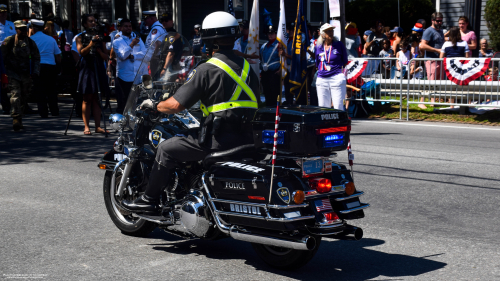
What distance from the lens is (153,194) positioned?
4898 millimetres

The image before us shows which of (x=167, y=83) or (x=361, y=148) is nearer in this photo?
(x=167, y=83)

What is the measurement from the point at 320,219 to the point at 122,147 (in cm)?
204

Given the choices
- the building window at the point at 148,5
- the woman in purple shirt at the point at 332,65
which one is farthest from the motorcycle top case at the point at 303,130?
the building window at the point at 148,5

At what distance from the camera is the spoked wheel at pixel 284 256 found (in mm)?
4320

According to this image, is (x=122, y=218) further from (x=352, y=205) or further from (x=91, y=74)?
(x=91, y=74)

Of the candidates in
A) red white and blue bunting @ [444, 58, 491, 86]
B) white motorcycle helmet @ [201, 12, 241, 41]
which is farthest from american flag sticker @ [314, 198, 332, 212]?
red white and blue bunting @ [444, 58, 491, 86]

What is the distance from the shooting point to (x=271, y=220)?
4.15 metres

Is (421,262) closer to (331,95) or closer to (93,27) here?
(331,95)

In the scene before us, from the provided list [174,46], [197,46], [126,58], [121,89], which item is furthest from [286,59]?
[174,46]

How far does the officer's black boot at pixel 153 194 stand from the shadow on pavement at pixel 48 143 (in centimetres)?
431

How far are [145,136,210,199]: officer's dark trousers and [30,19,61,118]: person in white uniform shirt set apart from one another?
10.0m

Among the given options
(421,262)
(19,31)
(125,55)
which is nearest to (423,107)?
(125,55)

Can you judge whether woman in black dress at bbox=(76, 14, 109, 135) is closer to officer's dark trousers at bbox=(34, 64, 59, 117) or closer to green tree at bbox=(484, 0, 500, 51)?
officer's dark trousers at bbox=(34, 64, 59, 117)

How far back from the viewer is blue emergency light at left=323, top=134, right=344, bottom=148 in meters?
4.28
